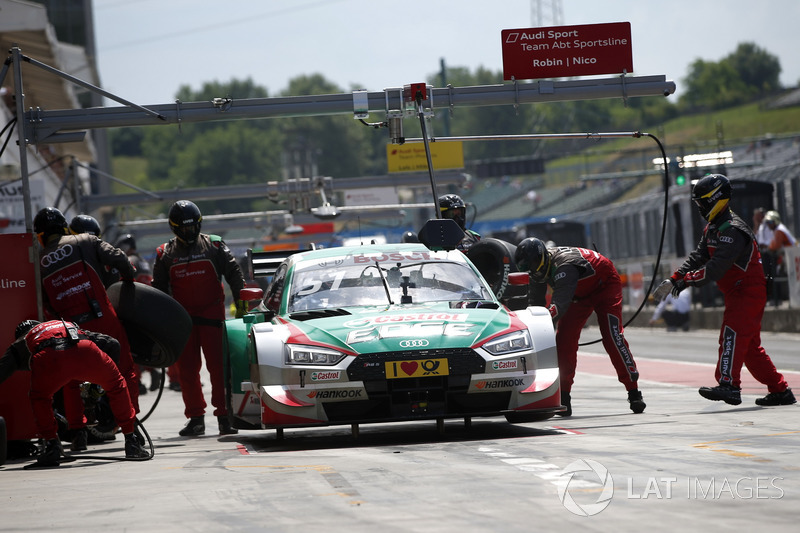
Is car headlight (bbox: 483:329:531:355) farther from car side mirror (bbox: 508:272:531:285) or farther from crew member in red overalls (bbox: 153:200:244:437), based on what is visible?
crew member in red overalls (bbox: 153:200:244:437)

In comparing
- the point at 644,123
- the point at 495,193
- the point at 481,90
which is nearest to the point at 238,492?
the point at 481,90

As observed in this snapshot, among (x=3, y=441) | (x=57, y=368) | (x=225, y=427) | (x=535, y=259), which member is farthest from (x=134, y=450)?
(x=535, y=259)

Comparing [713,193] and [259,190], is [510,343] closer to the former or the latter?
[713,193]

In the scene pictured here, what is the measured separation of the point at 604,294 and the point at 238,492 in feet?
18.0

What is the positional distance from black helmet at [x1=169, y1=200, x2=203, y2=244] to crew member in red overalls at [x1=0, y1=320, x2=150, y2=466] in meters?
2.84

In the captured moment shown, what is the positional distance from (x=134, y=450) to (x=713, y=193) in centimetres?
517

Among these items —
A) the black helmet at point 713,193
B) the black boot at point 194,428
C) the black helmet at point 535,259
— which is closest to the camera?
the black helmet at point 713,193

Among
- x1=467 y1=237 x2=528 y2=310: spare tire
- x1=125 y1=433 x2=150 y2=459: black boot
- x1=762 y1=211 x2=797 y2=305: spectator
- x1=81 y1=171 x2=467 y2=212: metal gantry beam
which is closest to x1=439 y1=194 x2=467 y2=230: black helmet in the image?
x1=467 y1=237 x2=528 y2=310: spare tire

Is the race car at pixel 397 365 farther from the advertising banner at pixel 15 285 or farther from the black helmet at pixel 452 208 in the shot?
the black helmet at pixel 452 208

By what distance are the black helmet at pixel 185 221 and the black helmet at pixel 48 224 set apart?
1.62 m

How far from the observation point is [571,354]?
1147 centimetres

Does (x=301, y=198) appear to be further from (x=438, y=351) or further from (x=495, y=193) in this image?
(x=495, y=193)

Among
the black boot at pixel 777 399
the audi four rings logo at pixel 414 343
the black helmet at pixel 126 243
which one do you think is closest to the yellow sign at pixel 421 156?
the black helmet at pixel 126 243

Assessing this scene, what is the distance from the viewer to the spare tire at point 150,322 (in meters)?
10.6
